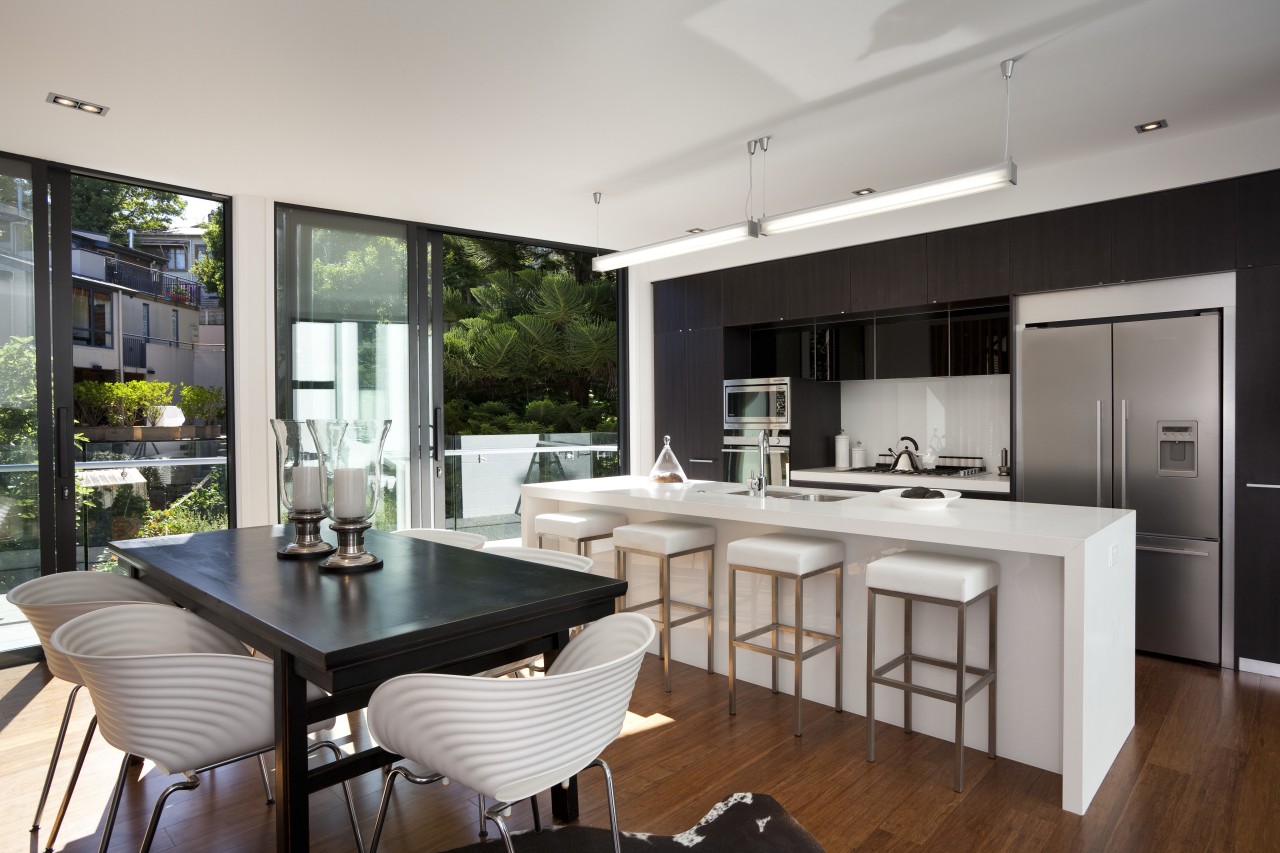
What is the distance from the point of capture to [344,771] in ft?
6.16

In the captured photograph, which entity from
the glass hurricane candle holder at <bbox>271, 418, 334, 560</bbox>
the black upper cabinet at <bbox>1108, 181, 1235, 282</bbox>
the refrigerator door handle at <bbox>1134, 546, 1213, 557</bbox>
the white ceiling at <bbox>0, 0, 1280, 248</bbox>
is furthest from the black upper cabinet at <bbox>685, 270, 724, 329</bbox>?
the glass hurricane candle holder at <bbox>271, 418, 334, 560</bbox>

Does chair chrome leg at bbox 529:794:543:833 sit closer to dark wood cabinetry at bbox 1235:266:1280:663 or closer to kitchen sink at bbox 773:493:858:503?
kitchen sink at bbox 773:493:858:503

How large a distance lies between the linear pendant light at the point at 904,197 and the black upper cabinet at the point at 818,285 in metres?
1.56

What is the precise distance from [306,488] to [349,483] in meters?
0.30

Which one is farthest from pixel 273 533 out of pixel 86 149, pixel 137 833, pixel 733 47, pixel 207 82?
pixel 733 47

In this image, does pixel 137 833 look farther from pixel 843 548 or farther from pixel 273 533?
pixel 843 548

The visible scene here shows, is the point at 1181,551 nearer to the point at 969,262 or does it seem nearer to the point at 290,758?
the point at 969,262

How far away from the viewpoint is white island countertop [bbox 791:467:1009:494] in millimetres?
4445

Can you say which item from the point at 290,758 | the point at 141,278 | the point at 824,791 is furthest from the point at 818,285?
the point at 290,758

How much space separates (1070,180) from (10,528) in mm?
5830

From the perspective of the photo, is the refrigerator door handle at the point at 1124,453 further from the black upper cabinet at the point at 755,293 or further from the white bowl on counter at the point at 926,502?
the black upper cabinet at the point at 755,293

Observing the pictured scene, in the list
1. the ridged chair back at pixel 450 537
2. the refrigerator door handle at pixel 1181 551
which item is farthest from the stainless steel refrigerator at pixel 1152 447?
the ridged chair back at pixel 450 537

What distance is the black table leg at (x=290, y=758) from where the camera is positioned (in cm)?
169

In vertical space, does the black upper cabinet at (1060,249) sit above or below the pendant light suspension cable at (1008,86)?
below
